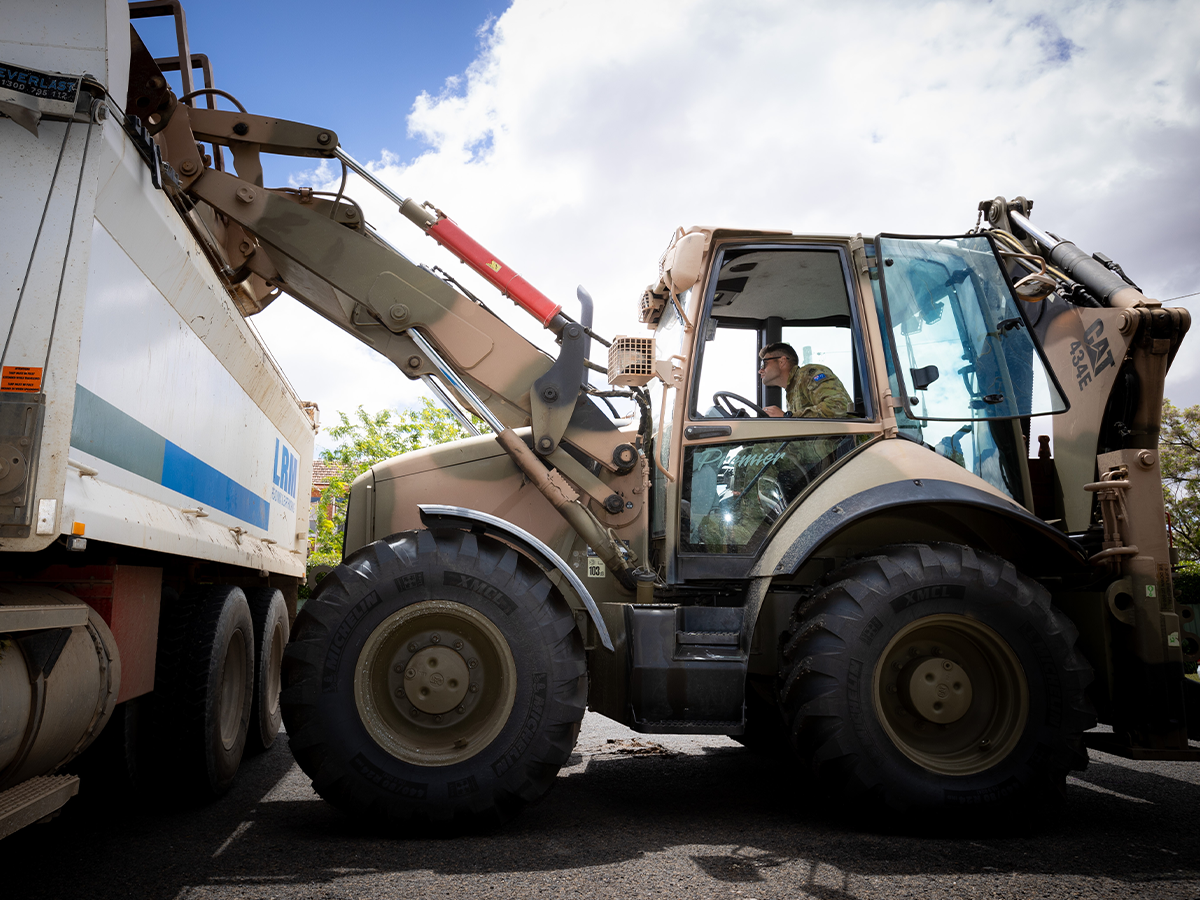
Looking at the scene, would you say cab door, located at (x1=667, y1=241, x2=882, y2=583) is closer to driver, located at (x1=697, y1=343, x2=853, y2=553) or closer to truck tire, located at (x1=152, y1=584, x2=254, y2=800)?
driver, located at (x1=697, y1=343, x2=853, y2=553)

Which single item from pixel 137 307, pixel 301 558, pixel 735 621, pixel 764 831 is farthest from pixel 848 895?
pixel 301 558

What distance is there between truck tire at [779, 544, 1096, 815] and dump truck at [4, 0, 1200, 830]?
0.05 ft

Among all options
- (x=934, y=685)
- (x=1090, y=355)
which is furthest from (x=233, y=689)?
(x=1090, y=355)

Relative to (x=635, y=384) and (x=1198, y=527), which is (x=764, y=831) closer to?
(x=635, y=384)

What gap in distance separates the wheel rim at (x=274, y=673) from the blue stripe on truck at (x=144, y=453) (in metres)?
1.44

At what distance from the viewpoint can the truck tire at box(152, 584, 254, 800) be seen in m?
4.02

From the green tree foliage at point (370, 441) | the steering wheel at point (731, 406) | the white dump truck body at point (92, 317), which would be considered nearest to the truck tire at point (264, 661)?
the white dump truck body at point (92, 317)

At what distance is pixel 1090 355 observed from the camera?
14.6 ft

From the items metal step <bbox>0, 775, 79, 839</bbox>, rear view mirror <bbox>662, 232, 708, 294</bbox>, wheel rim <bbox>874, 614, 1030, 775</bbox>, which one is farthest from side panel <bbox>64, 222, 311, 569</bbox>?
wheel rim <bbox>874, 614, 1030, 775</bbox>

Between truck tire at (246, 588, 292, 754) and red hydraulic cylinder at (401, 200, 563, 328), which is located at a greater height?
red hydraulic cylinder at (401, 200, 563, 328)

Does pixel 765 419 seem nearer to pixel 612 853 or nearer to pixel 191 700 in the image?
pixel 612 853

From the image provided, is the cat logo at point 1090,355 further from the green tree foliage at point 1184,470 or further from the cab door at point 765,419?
the green tree foliage at point 1184,470

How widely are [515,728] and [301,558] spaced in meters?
4.31

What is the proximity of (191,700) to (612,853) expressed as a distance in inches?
88.1
